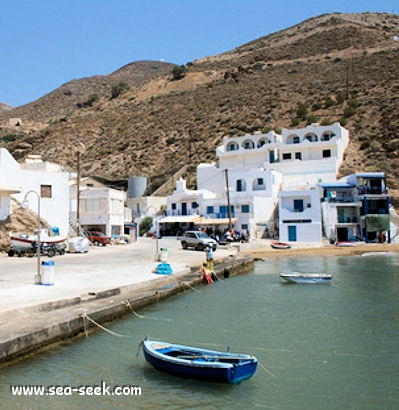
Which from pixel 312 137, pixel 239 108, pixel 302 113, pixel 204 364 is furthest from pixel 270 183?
pixel 204 364

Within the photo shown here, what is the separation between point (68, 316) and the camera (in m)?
12.5

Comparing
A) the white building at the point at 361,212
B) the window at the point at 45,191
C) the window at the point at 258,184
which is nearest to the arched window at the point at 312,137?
the window at the point at 258,184

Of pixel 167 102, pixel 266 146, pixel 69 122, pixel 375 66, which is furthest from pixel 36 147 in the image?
pixel 375 66

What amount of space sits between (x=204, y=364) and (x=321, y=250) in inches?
1411

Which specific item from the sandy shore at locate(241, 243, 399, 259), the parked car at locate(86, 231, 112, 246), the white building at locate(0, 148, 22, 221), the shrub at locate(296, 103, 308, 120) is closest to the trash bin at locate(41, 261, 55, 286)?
the white building at locate(0, 148, 22, 221)

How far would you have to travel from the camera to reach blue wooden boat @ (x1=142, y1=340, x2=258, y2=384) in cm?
904

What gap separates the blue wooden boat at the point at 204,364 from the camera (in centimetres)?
904

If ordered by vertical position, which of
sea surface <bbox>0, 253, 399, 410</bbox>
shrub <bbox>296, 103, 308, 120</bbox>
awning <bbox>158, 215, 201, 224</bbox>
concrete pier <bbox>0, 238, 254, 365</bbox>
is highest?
shrub <bbox>296, 103, 308, 120</bbox>

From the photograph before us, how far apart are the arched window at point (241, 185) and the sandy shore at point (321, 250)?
35.8ft

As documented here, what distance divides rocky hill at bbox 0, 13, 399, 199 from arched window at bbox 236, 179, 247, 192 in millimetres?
13793

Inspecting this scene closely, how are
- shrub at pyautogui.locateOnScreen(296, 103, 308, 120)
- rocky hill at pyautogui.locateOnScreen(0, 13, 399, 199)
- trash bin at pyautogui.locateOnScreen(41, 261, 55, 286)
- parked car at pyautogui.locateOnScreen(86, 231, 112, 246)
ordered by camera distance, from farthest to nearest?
shrub at pyautogui.locateOnScreen(296, 103, 308, 120) < rocky hill at pyautogui.locateOnScreen(0, 13, 399, 199) < parked car at pyautogui.locateOnScreen(86, 231, 112, 246) < trash bin at pyautogui.locateOnScreen(41, 261, 55, 286)

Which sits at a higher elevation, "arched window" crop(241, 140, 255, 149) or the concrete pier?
"arched window" crop(241, 140, 255, 149)

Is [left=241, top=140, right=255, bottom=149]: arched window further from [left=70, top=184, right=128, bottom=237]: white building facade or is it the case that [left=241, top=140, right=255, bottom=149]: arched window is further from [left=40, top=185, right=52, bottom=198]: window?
[left=40, top=185, right=52, bottom=198]: window

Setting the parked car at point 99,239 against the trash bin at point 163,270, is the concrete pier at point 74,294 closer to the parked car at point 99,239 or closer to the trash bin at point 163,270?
the trash bin at point 163,270
